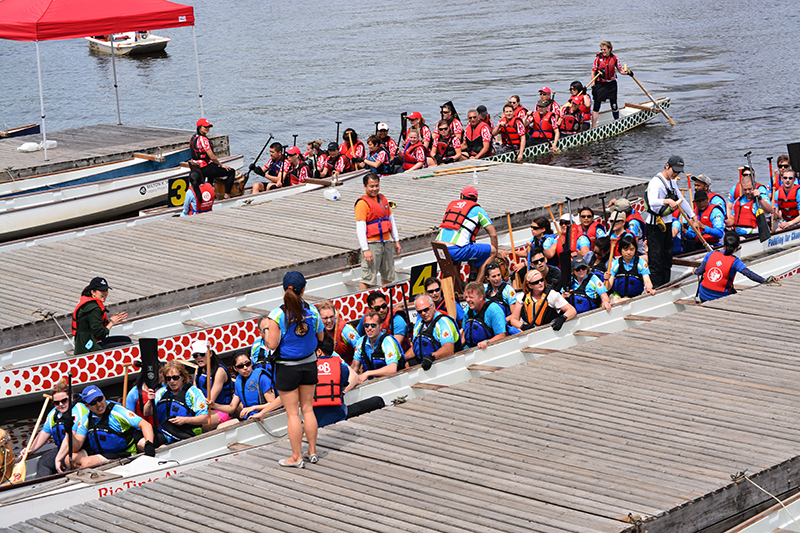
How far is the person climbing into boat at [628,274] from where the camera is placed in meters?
14.9

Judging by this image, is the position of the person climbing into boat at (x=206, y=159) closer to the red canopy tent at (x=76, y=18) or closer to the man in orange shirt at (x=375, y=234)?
the red canopy tent at (x=76, y=18)

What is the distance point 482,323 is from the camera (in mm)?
13195

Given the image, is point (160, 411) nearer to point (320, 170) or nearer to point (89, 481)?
point (89, 481)

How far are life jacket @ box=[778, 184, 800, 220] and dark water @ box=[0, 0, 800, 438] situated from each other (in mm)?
8259

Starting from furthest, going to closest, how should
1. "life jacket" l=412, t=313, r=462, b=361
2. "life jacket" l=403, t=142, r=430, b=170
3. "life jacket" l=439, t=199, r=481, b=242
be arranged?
1. "life jacket" l=403, t=142, r=430, b=170
2. "life jacket" l=439, t=199, r=481, b=242
3. "life jacket" l=412, t=313, r=462, b=361

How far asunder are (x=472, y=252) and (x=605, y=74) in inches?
638

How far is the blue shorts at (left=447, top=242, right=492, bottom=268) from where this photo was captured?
15.3m

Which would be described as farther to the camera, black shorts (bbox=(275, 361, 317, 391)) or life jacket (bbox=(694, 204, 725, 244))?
life jacket (bbox=(694, 204, 725, 244))

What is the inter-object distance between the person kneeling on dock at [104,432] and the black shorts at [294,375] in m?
2.56

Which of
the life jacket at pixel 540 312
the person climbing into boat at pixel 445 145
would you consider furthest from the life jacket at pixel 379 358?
the person climbing into boat at pixel 445 145

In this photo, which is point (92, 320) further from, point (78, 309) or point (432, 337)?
point (432, 337)

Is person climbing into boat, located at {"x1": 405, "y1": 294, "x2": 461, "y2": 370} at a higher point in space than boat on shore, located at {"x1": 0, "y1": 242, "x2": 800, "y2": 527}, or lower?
higher

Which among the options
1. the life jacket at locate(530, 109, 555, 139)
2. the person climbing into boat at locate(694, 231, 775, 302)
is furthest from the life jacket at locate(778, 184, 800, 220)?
the life jacket at locate(530, 109, 555, 139)

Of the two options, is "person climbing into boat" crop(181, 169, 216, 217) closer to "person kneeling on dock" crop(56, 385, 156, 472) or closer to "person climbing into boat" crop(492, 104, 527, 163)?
"person climbing into boat" crop(492, 104, 527, 163)
